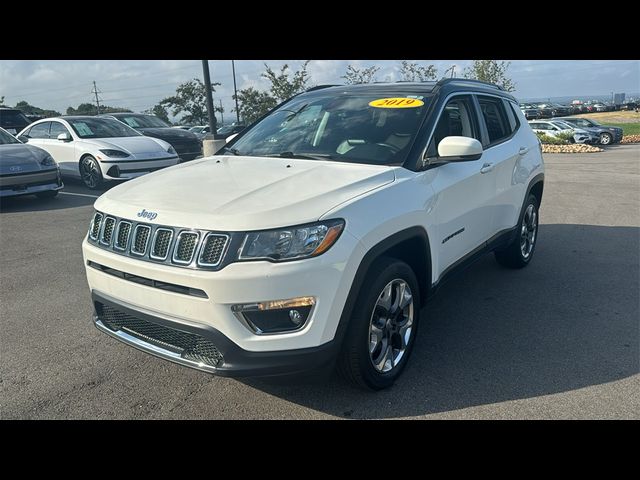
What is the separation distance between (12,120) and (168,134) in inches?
236

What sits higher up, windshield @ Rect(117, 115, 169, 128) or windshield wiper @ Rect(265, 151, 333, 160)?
windshield wiper @ Rect(265, 151, 333, 160)

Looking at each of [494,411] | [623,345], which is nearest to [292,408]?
[494,411]

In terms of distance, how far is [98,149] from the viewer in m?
10.3

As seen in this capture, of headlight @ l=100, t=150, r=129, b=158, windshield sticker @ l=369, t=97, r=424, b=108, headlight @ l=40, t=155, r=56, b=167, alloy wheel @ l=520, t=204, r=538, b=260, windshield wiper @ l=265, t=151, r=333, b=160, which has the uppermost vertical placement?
windshield sticker @ l=369, t=97, r=424, b=108

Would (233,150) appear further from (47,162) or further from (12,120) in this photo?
(12,120)

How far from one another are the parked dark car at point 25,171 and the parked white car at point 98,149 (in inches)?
44.9

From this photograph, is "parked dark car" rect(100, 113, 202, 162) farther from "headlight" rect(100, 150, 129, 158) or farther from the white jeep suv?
the white jeep suv

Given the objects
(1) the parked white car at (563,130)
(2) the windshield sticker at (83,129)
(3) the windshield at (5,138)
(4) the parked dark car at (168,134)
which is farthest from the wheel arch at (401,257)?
(1) the parked white car at (563,130)

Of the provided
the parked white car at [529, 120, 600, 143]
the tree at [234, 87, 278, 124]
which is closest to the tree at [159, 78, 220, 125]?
the tree at [234, 87, 278, 124]

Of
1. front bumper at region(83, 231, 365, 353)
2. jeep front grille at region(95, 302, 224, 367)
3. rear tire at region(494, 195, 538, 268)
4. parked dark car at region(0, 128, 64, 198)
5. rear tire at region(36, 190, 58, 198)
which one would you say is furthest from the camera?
rear tire at region(36, 190, 58, 198)

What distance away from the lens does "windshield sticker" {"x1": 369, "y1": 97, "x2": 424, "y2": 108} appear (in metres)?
3.76

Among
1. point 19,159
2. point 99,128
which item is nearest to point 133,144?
point 99,128

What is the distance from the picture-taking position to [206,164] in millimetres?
3736

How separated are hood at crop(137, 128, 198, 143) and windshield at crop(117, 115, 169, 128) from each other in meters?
0.50
